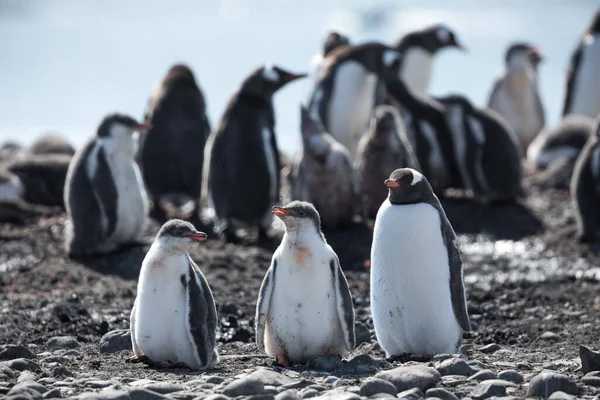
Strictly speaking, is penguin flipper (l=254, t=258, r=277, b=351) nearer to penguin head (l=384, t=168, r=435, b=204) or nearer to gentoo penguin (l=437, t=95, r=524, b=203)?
penguin head (l=384, t=168, r=435, b=204)

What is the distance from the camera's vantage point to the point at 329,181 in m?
11.1

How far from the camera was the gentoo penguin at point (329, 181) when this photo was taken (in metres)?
11.1

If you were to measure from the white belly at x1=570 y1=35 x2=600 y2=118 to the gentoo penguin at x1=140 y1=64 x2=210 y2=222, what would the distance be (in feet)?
26.1

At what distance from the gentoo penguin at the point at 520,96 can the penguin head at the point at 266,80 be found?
8840 mm

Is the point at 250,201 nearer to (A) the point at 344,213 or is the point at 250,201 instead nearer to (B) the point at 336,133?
(A) the point at 344,213

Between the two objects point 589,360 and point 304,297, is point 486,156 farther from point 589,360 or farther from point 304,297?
point 589,360

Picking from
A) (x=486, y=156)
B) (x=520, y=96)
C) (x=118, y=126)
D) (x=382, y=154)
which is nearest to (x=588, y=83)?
(x=520, y=96)

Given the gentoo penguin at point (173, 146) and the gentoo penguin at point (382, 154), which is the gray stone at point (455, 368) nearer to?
the gentoo penguin at point (382, 154)

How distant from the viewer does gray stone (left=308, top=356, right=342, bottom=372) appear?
18.2ft

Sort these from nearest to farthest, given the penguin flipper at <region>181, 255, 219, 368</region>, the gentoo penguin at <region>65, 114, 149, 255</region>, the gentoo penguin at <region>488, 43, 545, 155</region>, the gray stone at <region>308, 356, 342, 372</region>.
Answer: the gray stone at <region>308, 356, 342, 372</region> < the penguin flipper at <region>181, 255, 219, 368</region> < the gentoo penguin at <region>65, 114, 149, 255</region> < the gentoo penguin at <region>488, 43, 545, 155</region>

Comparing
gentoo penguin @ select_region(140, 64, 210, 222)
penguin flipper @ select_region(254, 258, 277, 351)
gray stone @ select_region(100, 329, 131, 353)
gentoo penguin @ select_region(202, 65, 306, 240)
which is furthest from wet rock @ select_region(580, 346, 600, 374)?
gentoo penguin @ select_region(140, 64, 210, 222)

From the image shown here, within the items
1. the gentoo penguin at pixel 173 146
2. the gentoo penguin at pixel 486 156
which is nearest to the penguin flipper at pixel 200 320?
the gentoo penguin at pixel 173 146

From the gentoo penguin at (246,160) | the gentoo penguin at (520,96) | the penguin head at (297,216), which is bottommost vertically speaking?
the penguin head at (297,216)

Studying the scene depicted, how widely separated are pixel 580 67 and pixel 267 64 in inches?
327
